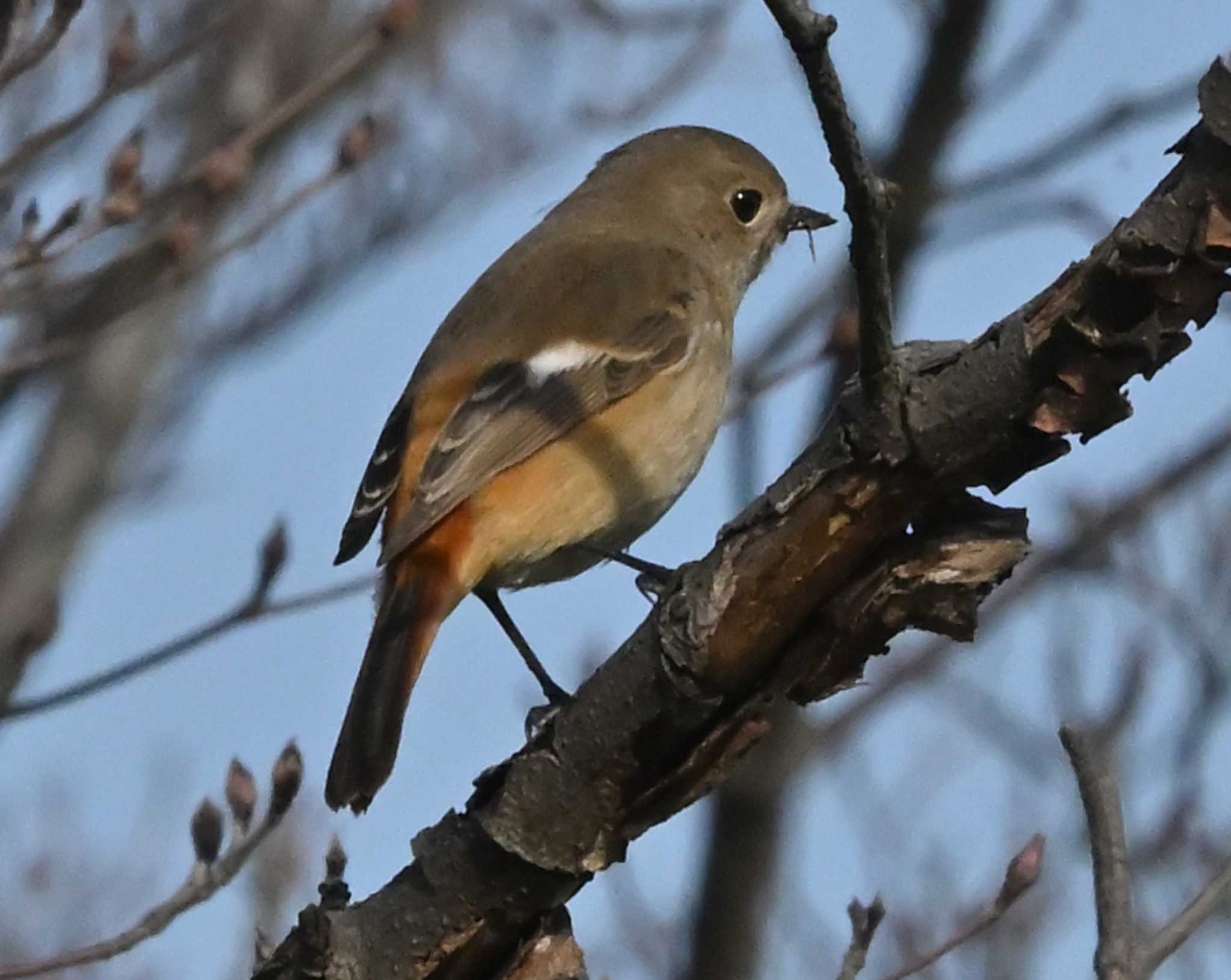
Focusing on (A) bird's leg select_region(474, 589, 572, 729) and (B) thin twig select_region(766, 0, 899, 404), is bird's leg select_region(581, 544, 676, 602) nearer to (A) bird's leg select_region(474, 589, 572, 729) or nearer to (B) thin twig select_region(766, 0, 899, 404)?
(A) bird's leg select_region(474, 589, 572, 729)

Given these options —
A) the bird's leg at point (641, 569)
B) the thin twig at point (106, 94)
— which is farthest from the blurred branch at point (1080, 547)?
the thin twig at point (106, 94)

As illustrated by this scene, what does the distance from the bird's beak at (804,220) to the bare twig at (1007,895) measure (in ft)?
7.43

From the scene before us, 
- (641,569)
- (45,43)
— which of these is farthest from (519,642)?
(45,43)

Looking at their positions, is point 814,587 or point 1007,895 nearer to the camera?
point 814,587

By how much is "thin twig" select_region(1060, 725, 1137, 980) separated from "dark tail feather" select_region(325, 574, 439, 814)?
139 centimetres

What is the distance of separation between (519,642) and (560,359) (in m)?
0.73

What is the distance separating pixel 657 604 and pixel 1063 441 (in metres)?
0.67

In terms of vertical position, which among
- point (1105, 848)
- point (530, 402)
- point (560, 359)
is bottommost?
point (1105, 848)

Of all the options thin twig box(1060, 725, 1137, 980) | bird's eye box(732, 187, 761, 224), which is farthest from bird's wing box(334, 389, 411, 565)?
thin twig box(1060, 725, 1137, 980)

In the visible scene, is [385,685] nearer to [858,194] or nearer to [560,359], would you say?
[560,359]

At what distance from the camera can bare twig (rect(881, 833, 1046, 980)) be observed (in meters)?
3.85

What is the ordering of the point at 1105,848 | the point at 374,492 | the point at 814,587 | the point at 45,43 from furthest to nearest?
1. the point at 374,492
2. the point at 45,43
3. the point at 814,587
4. the point at 1105,848

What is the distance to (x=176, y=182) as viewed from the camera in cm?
461

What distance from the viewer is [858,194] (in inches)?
104
